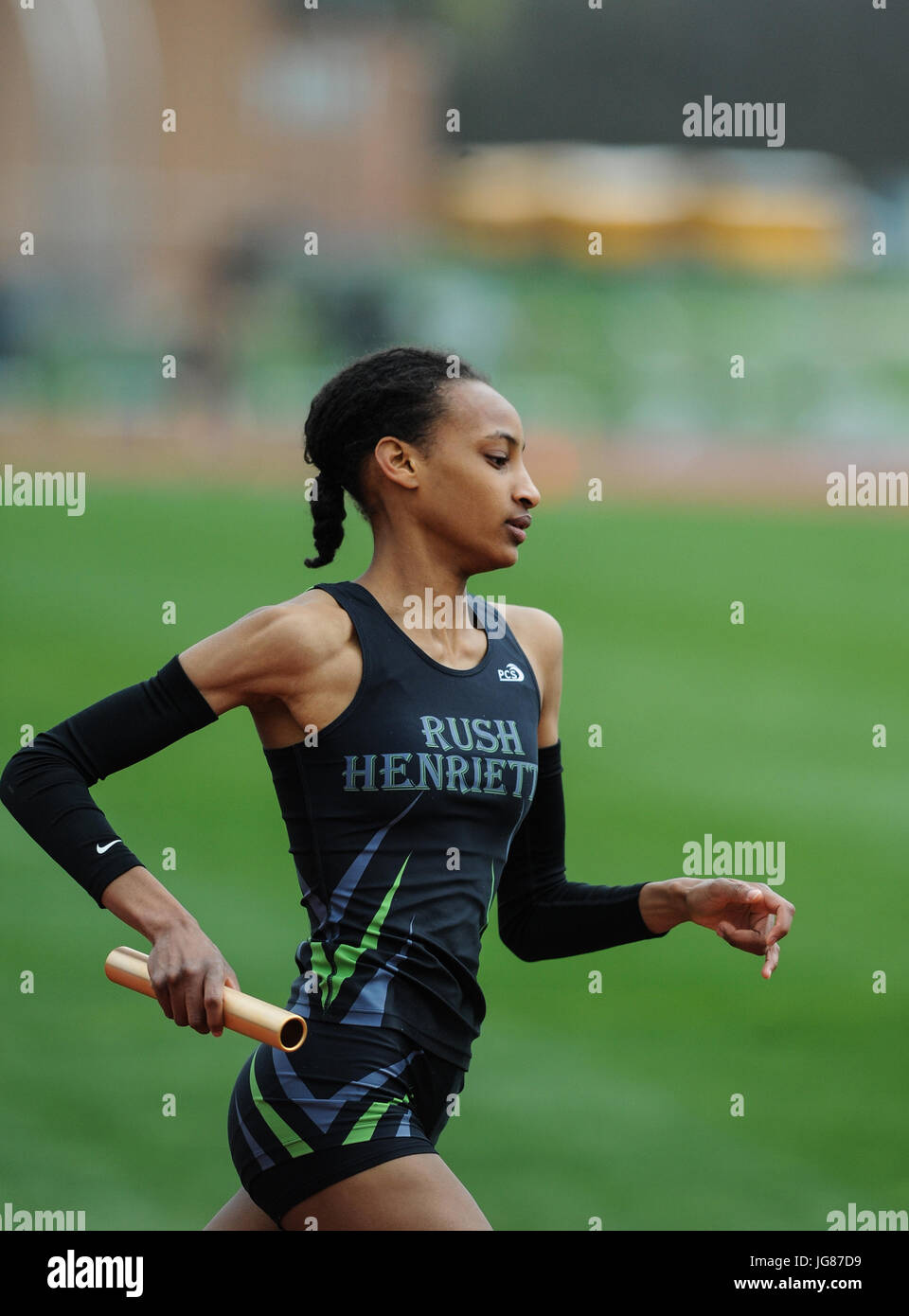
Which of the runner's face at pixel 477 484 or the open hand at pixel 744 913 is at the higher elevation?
the runner's face at pixel 477 484

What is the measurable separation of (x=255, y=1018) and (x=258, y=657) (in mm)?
539

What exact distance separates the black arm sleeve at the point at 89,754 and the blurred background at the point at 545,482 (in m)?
2.60

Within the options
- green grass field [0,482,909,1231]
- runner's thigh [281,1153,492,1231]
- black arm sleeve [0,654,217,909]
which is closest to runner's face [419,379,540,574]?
black arm sleeve [0,654,217,909]

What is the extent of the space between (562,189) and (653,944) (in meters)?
23.8

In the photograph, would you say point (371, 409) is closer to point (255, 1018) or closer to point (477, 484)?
point (477, 484)

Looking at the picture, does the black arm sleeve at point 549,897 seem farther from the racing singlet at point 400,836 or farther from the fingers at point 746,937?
the racing singlet at point 400,836

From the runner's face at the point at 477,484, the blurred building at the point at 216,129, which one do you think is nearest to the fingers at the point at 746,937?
the runner's face at the point at 477,484

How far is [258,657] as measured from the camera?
2594mm

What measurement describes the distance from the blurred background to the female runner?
2.50 meters

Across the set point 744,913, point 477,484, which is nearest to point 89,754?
point 477,484

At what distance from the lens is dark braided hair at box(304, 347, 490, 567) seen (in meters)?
2.86

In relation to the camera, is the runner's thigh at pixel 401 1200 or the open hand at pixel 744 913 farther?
the open hand at pixel 744 913

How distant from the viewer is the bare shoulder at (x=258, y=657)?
2.59 metres

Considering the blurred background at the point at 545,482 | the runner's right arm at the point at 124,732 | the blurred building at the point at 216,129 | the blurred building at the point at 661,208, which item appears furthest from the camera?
the blurred building at the point at 216,129
